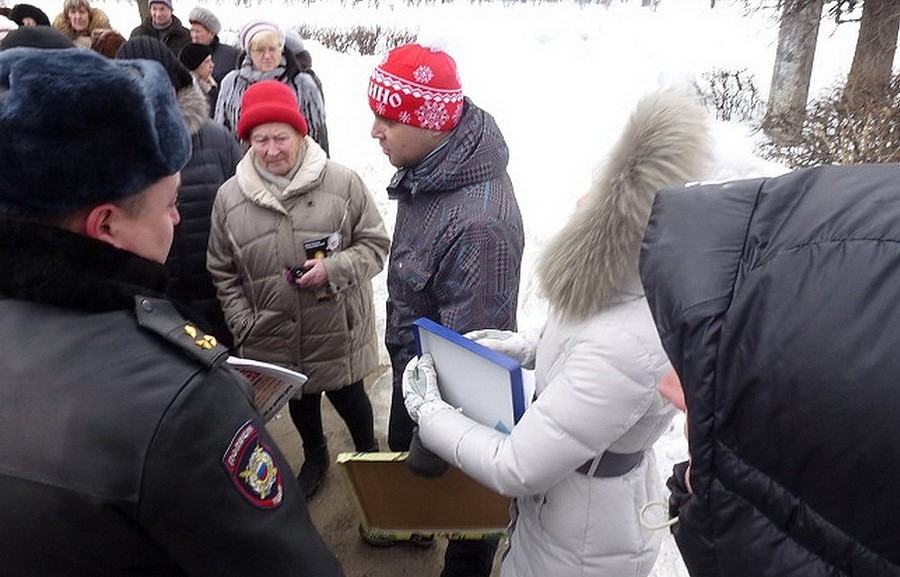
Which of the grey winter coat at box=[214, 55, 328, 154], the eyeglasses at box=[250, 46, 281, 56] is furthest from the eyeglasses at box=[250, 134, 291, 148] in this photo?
the eyeglasses at box=[250, 46, 281, 56]

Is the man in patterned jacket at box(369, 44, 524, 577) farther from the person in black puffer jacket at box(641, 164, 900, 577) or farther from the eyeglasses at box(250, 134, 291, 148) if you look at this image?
the person in black puffer jacket at box(641, 164, 900, 577)

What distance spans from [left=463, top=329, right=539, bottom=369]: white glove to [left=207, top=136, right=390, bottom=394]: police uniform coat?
861 millimetres

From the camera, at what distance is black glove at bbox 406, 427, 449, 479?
7.07 ft

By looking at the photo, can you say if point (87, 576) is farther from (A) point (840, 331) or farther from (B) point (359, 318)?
(B) point (359, 318)

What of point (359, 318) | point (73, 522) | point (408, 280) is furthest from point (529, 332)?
point (73, 522)

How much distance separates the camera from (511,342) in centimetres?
212

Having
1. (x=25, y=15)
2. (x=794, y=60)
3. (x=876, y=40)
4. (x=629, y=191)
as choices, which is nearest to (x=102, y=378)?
(x=629, y=191)

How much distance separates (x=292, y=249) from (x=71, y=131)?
1712mm

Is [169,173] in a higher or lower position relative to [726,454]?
higher

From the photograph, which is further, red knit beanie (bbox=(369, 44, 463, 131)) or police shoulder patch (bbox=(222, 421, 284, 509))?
red knit beanie (bbox=(369, 44, 463, 131))

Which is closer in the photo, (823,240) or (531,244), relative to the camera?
(823,240)

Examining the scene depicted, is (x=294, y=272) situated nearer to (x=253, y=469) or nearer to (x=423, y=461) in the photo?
(x=423, y=461)

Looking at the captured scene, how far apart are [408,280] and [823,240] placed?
1755mm

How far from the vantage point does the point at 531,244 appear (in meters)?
6.20
